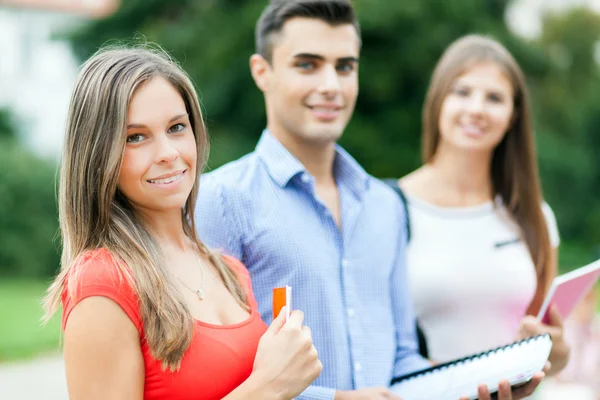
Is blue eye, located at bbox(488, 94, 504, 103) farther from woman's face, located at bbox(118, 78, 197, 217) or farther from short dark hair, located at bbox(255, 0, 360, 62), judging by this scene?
woman's face, located at bbox(118, 78, 197, 217)

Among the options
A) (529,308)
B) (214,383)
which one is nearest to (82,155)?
(214,383)

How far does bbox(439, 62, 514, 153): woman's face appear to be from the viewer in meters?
3.44

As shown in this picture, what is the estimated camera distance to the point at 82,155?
1.82 metres

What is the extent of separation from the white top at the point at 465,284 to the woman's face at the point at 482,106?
0.40 m

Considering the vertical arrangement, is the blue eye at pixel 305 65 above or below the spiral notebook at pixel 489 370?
above

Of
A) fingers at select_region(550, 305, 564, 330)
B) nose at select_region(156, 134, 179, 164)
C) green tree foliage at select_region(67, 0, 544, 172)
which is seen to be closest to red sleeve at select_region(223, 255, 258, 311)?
nose at select_region(156, 134, 179, 164)

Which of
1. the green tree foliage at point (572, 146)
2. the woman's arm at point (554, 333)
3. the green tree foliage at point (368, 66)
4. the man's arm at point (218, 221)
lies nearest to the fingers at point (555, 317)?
the woman's arm at point (554, 333)

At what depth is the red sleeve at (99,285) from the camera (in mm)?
1699

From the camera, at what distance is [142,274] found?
1.79 metres

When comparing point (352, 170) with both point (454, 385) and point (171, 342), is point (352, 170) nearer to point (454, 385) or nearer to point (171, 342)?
point (454, 385)

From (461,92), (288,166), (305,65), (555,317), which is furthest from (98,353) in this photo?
(461,92)

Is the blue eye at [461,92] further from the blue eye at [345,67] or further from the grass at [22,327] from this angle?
the grass at [22,327]

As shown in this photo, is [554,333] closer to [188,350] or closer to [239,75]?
[188,350]

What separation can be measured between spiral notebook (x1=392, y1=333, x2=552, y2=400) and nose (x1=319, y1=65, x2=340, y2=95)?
3.27ft
